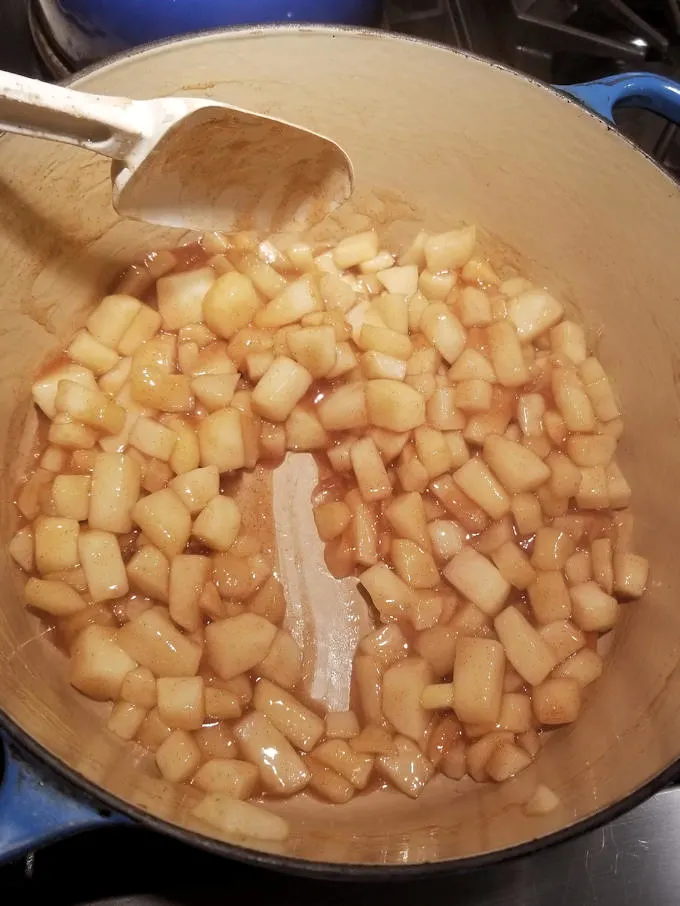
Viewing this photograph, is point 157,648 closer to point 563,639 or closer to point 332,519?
point 332,519

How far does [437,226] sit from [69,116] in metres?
0.84

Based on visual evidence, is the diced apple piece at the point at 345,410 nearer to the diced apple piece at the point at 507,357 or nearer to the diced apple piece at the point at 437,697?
the diced apple piece at the point at 507,357

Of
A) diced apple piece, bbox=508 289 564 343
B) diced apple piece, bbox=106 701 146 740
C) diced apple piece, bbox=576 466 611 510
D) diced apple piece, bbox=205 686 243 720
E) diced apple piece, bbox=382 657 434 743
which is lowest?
diced apple piece, bbox=106 701 146 740

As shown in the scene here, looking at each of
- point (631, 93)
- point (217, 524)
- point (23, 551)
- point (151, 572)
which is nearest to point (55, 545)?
point (23, 551)

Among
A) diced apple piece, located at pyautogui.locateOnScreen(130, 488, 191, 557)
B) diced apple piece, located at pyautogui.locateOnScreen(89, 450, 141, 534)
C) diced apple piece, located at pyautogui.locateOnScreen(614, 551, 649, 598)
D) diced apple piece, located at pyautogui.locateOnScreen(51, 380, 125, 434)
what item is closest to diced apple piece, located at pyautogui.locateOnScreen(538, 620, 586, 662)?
diced apple piece, located at pyautogui.locateOnScreen(614, 551, 649, 598)

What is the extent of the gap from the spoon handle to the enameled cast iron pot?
172 millimetres

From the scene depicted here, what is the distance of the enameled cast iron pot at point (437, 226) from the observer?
3.37ft

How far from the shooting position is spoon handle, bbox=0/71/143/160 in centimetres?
94

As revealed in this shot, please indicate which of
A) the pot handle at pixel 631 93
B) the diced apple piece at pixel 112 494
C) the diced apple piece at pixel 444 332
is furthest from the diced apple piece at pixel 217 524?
the pot handle at pixel 631 93

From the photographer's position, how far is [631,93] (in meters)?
1.29

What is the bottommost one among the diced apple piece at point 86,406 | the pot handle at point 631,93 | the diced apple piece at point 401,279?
the diced apple piece at point 86,406

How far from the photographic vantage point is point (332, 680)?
1337mm

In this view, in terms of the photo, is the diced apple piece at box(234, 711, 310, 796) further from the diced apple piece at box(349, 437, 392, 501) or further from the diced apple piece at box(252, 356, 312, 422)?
the diced apple piece at box(252, 356, 312, 422)

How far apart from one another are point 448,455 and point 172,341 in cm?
58
